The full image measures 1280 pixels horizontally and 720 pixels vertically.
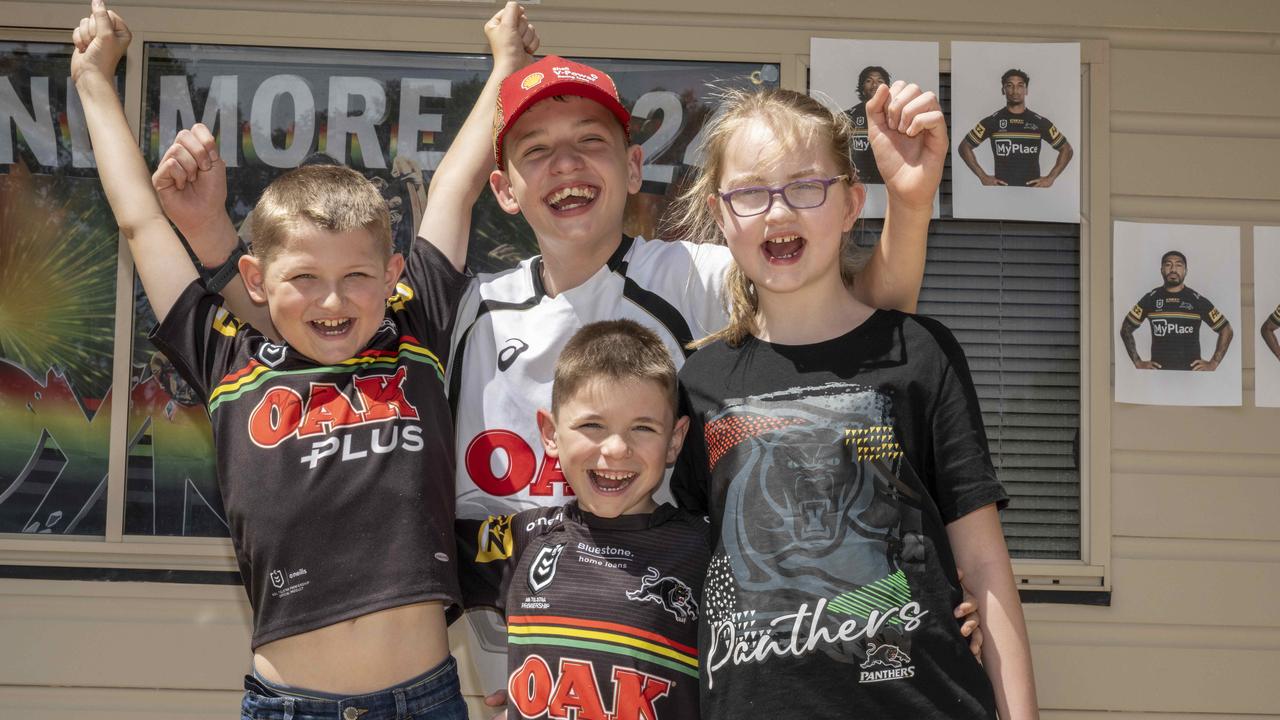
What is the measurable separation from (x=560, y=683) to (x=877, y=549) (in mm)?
528

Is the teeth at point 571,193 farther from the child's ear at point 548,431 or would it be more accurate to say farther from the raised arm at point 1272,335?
the raised arm at point 1272,335

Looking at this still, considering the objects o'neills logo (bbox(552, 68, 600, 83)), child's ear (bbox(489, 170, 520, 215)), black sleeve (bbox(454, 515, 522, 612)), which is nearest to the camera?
black sleeve (bbox(454, 515, 522, 612))

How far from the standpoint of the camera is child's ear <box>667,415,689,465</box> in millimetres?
1714

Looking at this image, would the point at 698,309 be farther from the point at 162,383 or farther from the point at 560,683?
the point at 162,383

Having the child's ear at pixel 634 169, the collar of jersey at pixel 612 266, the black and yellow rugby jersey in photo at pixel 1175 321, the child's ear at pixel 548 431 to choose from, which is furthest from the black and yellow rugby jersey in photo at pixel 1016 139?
the child's ear at pixel 548 431

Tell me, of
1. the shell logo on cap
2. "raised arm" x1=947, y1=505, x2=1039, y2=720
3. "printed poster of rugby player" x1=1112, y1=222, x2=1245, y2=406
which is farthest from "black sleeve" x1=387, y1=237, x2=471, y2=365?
"printed poster of rugby player" x1=1112, y1=222, x2=1245, y2=406

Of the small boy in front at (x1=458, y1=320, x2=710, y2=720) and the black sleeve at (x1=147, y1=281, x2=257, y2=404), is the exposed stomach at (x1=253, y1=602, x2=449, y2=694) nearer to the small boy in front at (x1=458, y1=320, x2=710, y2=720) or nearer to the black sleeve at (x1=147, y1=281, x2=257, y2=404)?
the small boy in front at (x1=458, y1=320, x2=710, y2=720)

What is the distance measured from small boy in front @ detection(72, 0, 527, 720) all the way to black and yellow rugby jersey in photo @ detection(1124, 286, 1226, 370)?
2132 millimetres

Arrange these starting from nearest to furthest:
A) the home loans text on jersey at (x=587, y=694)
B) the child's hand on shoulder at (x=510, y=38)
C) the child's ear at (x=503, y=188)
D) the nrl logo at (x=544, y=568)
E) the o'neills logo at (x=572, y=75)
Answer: the home loans text on jersey at (x=587, y=694) < the nrl logo at (x=544, y=568) < the o'neills logo at (x=572, y=75) < the child's ear at (x=503, y=188) < the child's hand on shoulder at (x=510, y=38)

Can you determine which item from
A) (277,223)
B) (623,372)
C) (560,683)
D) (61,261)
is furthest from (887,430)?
(61,261)

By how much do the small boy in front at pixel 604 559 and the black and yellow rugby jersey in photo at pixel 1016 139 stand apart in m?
1.64

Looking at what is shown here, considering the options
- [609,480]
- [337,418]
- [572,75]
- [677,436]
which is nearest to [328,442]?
[337,418]

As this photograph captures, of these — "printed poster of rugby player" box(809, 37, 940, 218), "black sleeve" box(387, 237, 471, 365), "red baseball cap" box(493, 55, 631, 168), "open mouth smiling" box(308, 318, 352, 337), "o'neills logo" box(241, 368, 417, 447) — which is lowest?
"o'neills logo" box(241, 368, 417, 447)

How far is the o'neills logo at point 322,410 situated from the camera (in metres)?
1.74
